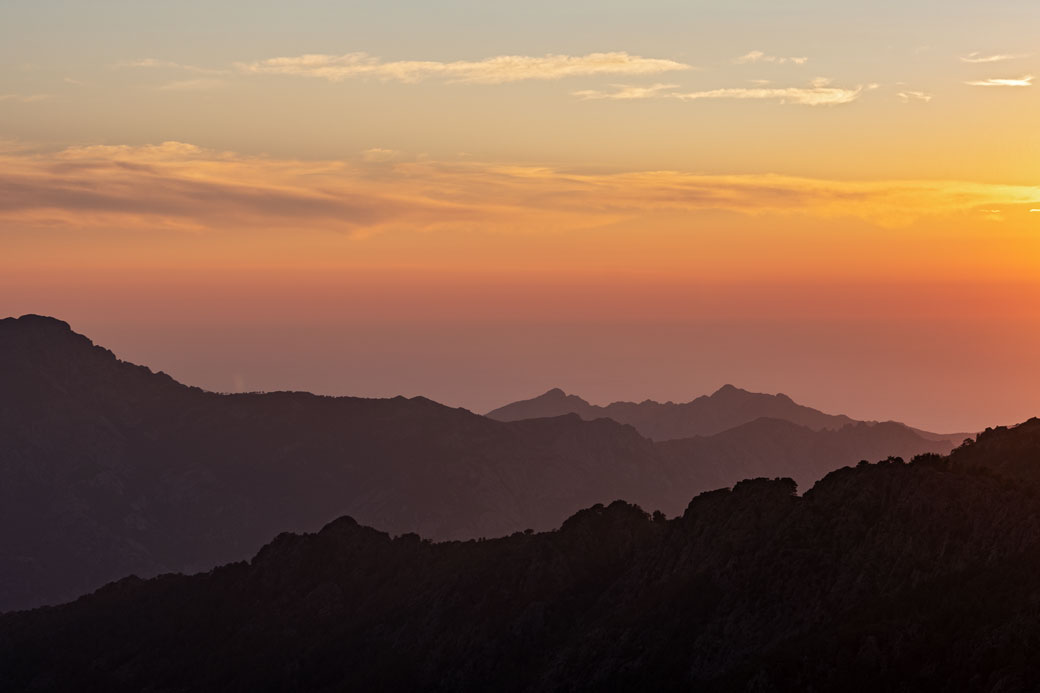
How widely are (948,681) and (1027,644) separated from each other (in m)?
9.91

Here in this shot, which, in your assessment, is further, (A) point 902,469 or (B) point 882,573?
(A) point 902,469

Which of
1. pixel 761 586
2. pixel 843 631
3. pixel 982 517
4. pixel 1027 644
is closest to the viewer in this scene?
pixel 1027 644

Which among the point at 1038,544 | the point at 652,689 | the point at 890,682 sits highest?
the point at 1038,544

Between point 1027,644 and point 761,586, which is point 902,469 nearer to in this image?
point 761,586

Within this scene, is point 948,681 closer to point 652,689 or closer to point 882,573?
point 882,573

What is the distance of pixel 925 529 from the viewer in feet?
609

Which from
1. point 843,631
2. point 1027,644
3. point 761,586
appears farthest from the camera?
point 761,586

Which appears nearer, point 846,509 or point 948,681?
point 948,681

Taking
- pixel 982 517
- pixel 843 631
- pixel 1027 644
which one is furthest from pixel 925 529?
pixel 1027 644

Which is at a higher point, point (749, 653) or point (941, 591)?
point (941, 591)

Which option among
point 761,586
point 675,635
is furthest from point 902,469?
point 675,635

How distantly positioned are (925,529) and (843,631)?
80.2 feet

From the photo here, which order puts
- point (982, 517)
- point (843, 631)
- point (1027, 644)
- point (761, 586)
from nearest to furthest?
point (1027, 644)
point (843, 631)
point (982, 517)
point (761, 586)

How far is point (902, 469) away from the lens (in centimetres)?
19950
